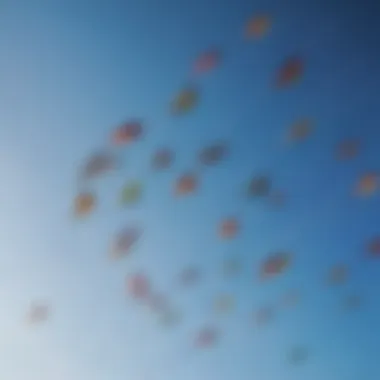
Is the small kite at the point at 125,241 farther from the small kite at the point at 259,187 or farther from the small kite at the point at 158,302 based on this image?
the small kite at the point at 259,187

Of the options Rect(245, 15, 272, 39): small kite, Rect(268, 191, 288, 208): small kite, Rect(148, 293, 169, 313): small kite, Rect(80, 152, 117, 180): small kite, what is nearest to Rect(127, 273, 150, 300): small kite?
Rect(148, 293, 169, 313): small kite

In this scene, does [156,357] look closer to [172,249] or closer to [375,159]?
[172,249]

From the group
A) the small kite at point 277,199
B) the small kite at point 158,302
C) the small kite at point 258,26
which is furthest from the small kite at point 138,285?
the small kite at point 258,26

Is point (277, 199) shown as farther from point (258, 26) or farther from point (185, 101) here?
point (258, 26)

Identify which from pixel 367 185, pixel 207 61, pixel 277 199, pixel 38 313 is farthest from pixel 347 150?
pixel 38 313

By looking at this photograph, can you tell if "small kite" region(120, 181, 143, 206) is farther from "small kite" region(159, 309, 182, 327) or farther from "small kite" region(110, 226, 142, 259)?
"small kite" region(159, 309, 182, 327)

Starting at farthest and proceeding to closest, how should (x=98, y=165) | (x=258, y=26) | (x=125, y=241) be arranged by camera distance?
(x=125, y=241) → (x=98, y=165) → (x=258, y=26)

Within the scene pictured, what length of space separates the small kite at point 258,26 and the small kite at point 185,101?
0.23 metres

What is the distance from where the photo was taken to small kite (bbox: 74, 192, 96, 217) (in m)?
1.63

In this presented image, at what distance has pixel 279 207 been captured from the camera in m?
1.73

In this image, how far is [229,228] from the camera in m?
1.72

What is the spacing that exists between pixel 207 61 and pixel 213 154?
0.97ft

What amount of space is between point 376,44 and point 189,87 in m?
0.60

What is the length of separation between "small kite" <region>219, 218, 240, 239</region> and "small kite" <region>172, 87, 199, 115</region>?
0.41 meters
